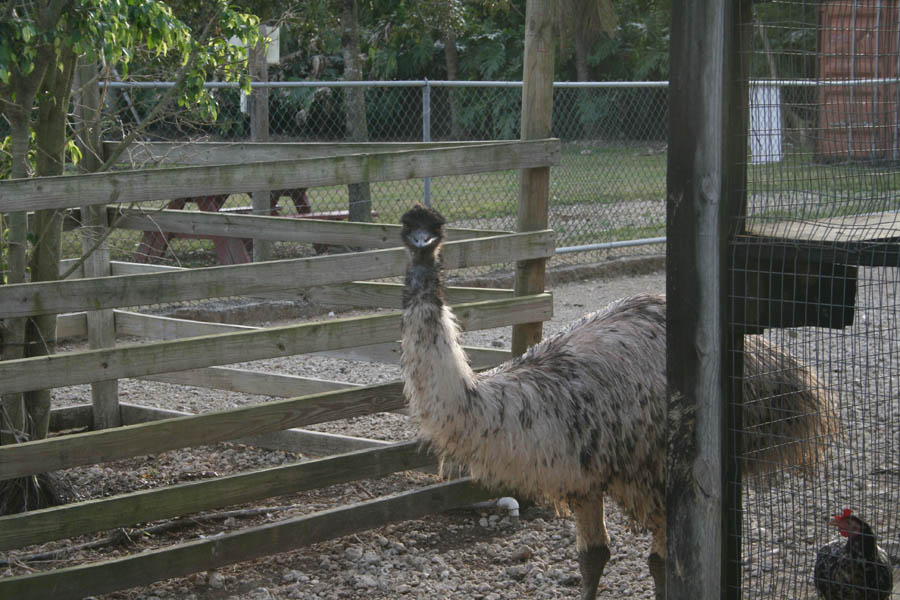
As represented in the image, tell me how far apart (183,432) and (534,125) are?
2.22m

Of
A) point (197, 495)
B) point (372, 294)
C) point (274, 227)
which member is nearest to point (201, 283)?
point (197, 495)

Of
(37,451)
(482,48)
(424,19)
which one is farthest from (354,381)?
(482,48)

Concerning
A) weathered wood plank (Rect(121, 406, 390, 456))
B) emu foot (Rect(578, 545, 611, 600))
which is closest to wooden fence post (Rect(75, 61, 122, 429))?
weathered wood plank (Rect(121, 406, 390, 456))

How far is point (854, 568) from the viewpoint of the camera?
3557 mm

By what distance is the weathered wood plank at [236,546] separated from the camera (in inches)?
148

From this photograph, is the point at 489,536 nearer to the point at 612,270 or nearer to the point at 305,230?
the point at 305,230

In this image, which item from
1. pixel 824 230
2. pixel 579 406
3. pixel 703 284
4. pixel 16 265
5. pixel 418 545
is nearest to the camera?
pixel 703 284

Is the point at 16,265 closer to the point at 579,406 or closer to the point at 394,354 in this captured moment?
the point at 394,354

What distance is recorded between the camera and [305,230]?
510cm

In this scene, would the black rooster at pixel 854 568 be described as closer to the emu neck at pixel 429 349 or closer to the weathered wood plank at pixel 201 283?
the emu neck at pixel 429 349

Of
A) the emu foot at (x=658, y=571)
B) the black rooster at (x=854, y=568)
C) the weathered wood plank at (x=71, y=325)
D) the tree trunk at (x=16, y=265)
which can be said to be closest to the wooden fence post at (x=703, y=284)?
the black rooster at (x=854, y=568)

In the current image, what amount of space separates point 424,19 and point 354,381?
672 cm

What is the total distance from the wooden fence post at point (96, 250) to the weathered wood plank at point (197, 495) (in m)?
1.68

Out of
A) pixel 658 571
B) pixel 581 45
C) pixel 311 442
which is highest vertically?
pixel 581 45
